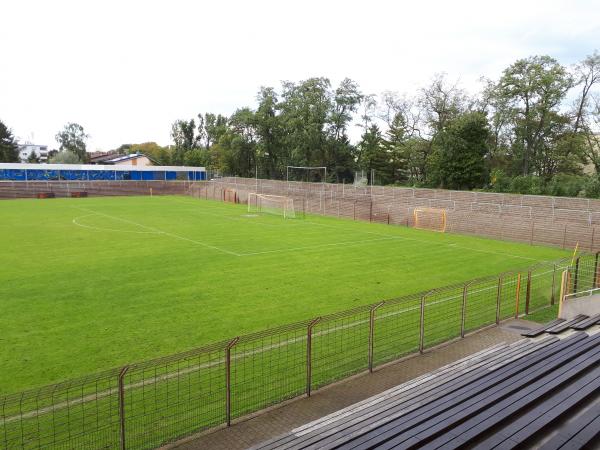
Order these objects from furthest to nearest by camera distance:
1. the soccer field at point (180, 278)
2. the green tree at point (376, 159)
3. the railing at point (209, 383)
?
1. the green tree at point (376, 159)
2. the soccer field at point (180, 278)
3. the railing at point (209, 383)

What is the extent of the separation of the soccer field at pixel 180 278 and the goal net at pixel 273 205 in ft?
29.4

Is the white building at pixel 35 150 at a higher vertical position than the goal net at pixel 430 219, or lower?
higher

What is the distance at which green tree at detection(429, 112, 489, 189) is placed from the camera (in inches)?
1978

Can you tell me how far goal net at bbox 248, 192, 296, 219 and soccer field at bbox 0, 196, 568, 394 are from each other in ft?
29.4

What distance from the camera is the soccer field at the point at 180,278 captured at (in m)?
10.8

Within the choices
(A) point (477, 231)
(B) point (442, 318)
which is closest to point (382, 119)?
(A) point (477, 231)

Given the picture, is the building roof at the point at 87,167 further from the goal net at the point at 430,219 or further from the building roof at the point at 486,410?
the building roof at the point at 486,410

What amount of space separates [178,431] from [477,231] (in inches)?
1062

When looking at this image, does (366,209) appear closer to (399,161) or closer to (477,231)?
(477,231)

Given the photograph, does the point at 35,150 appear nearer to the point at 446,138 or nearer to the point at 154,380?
the point at 446,138

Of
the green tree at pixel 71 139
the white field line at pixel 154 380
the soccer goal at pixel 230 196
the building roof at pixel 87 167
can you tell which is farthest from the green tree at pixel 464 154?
the green tree at pixel 71 139

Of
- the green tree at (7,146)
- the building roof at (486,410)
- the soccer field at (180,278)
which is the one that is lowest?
the soccer field at (180,278)

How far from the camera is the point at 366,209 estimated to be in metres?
38.7

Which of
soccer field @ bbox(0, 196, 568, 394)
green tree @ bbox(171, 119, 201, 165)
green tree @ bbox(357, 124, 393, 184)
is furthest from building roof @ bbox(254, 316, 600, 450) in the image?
green tree @ bbox(171, 119, 201, 165)
